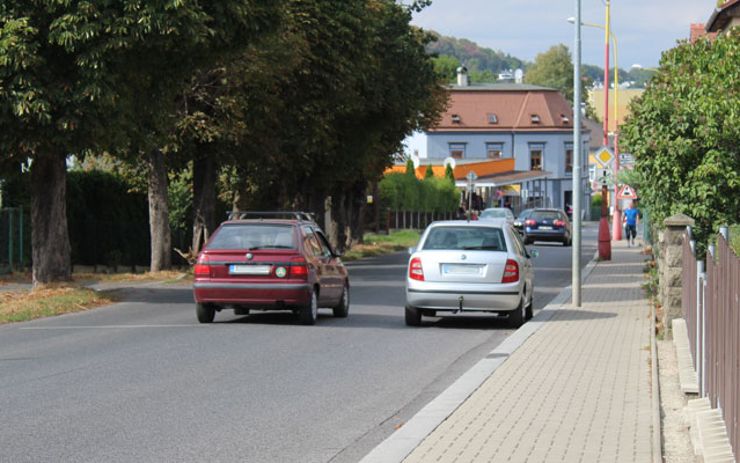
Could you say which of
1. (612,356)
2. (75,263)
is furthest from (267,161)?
(612,356)

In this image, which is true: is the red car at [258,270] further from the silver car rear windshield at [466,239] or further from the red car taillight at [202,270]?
the silver car rear windshield at [466,239]

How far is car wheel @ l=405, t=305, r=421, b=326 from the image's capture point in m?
20.8

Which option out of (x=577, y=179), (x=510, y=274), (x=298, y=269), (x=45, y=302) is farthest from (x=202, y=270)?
(x=577, y=179)

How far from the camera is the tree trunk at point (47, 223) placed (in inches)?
1061

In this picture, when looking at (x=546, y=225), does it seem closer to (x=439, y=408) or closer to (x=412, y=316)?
(x=412, y=316)

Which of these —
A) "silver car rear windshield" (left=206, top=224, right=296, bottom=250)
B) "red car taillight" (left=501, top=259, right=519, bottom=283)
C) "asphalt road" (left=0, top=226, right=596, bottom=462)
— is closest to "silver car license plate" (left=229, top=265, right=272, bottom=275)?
"silver car rear windshield" (left=206, top=224, right=296, bottom=250)

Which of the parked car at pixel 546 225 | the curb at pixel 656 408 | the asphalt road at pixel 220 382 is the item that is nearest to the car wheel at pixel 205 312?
the asphalt road at pixel 220 382

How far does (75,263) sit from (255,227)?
19420mm

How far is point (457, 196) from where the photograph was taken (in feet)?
313

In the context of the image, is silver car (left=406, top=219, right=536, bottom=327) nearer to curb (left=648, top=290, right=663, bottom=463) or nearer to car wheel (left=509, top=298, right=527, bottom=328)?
car wheel (left=509, top=298, right=527, bottom=328)

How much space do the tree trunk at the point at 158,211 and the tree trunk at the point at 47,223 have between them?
8598 mm

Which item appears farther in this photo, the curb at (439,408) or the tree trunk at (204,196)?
the tree trunk at (204,196)

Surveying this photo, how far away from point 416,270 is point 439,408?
9300 millimetres

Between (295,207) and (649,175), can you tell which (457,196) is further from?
(649,175)
